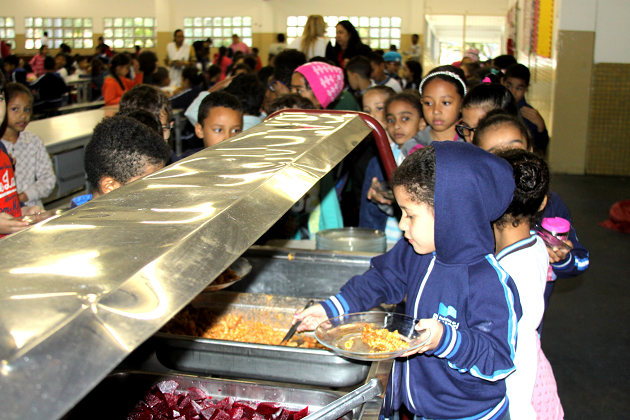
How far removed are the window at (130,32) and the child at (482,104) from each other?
14.7 meters

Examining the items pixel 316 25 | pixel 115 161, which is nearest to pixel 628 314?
pixel 115 161

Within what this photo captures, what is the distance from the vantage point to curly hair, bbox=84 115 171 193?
1.40 meters

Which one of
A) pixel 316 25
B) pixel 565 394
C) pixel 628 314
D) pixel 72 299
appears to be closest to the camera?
pixel 72 299

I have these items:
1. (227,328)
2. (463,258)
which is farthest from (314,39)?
(463,258)

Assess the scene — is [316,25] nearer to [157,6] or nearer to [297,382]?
[297,382]

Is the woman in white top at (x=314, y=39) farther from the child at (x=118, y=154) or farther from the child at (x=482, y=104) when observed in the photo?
the child at (x=118, y=154)

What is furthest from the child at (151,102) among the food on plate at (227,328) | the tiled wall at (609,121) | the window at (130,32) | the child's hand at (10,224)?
the window at (130,32)

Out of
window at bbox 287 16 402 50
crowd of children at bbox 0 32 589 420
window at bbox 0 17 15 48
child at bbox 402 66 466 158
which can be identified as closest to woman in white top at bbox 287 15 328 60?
child at bbox 402 66 466 158

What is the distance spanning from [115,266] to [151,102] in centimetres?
Result: 204

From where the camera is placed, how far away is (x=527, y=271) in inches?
52.1

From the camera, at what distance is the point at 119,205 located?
2.59 ft

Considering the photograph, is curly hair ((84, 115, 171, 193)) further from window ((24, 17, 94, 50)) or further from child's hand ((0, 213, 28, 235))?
window ((24, 17, 94, 50))

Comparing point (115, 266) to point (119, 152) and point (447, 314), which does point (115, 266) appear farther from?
point (119, 152)

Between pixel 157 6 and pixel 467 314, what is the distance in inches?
622
